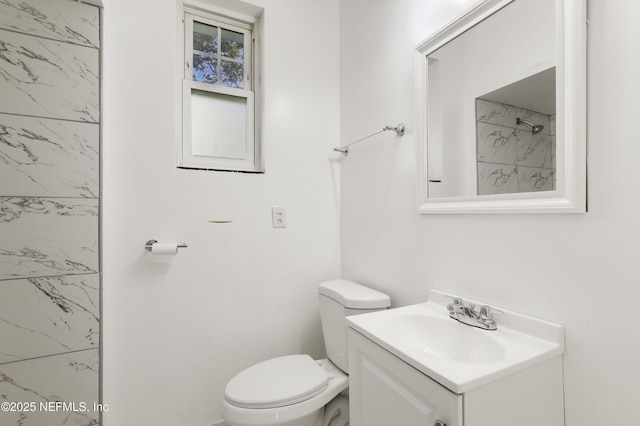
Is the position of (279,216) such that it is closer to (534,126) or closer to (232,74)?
(232,74)

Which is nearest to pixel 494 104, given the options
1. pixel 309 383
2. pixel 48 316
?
pixel 309 383

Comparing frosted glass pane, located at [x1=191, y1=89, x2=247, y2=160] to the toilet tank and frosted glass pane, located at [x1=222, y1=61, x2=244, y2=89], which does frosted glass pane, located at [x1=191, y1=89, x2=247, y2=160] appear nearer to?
frosted glass pane, located at [x1=222, y1=61, x2=244, y2=89]

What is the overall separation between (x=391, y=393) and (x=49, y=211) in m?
1.39

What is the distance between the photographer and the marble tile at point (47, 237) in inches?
42.2

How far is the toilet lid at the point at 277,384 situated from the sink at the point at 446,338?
48 cm

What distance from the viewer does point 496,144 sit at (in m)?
0.98

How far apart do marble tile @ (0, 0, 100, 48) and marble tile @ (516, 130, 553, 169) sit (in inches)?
65.1

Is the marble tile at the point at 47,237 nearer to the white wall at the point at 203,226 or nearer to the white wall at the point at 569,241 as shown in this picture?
the white wall at the point at 203,226

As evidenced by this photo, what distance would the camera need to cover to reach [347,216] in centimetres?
174

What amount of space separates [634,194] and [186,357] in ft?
5.72

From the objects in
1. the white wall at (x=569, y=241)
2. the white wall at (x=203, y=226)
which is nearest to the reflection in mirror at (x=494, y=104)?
the white wall at (x=569, y=241)

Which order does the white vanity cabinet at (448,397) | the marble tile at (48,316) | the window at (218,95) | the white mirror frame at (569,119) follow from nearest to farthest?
the white vanity cabinet at (448,397) → the white mirror frame at (569,119) → the marble tile at (48,316) → the window at (218,95)

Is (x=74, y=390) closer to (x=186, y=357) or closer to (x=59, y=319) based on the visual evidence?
(x=59, y=319)

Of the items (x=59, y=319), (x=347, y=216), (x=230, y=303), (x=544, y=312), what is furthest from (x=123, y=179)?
(x=544, y=312)
